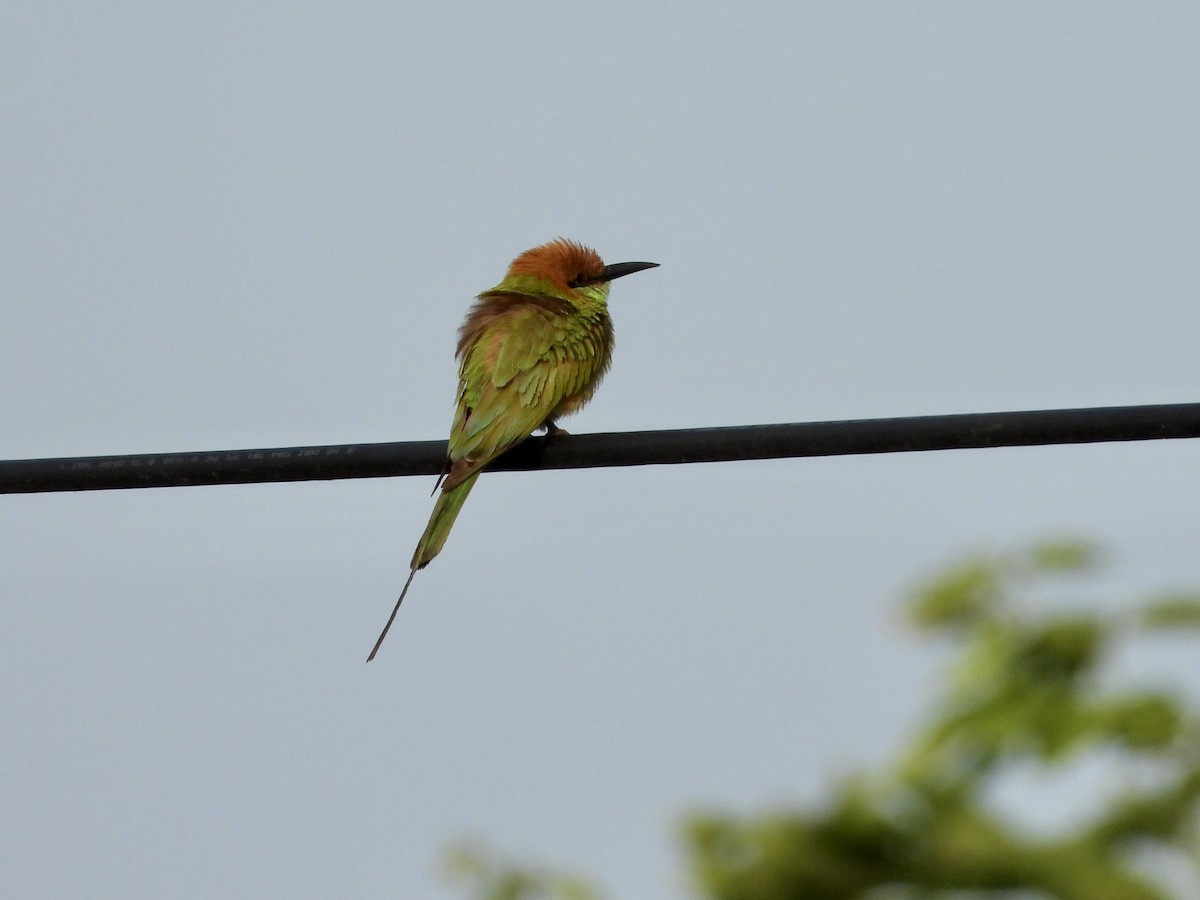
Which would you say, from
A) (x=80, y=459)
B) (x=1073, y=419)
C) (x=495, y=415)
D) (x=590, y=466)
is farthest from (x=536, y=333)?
(x=1073, y=419)

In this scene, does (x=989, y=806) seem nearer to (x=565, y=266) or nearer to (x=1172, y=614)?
(x=1172, y=614)

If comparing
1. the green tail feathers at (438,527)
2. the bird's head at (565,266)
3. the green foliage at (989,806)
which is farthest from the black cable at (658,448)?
the green foliage at (989,806)

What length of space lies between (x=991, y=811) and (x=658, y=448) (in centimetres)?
214

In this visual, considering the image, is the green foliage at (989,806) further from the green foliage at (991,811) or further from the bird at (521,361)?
the bird at (521,361)

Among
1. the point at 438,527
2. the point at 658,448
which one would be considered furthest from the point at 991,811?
the point at 438,527

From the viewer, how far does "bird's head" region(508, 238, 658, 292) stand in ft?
14.7

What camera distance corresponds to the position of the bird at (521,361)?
11.0 feet

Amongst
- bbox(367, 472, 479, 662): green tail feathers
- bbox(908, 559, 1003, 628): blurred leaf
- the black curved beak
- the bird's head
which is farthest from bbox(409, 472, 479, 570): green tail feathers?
bbox(908, 559, 1003, 628): blurred leaf

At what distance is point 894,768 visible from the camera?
0.55 meters

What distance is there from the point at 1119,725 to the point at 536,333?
3.35 meters

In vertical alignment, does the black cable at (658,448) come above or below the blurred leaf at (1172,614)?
below

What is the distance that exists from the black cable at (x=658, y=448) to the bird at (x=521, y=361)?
1.15ft

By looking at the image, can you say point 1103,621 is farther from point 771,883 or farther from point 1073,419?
Answer: point 1073,419

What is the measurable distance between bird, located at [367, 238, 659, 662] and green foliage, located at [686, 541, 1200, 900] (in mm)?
2380
